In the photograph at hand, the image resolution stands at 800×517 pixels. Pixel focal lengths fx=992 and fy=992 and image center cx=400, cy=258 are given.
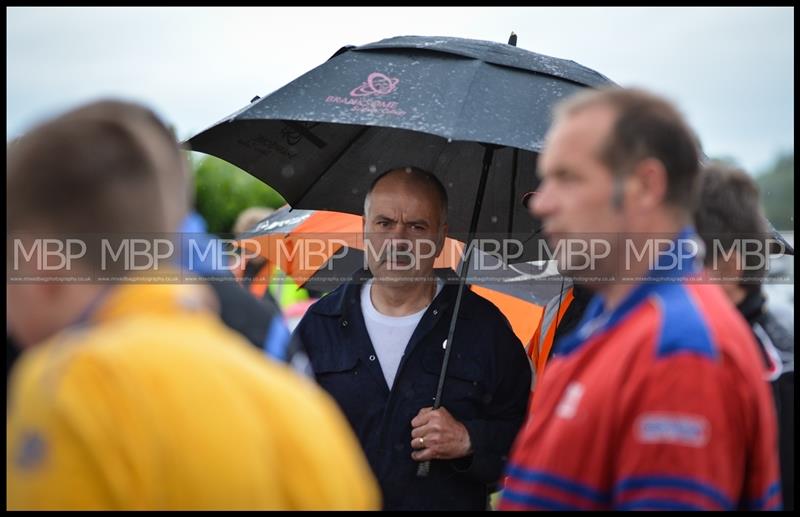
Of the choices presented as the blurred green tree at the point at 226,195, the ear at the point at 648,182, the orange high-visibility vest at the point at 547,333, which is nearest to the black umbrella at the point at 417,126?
the orange high-visibility vest at the point at 547,333

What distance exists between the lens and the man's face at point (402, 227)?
15.1 feet

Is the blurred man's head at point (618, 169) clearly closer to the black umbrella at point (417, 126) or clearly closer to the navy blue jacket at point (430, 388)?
the black umbrella at point (417, 126)

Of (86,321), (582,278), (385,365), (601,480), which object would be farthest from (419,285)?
(86,321)

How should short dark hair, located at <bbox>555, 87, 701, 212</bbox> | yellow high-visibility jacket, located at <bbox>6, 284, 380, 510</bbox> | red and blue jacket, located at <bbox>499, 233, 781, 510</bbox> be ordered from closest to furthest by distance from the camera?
yellow high-visibility jacket, located at <bbox>6, 284, 380, 510</bbox>
red and blue jacket, located at <bbox>499, 233, 781, 510</bbox>
short dark hair, located at <bbox>555, 87, 701, 212</bbox>

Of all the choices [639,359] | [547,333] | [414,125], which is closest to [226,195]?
[547,333]

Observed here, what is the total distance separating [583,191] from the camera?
7.59ft

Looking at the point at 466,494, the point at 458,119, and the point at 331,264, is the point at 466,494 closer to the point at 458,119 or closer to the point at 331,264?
the point at 458,119

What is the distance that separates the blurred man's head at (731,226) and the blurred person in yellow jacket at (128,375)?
208cm

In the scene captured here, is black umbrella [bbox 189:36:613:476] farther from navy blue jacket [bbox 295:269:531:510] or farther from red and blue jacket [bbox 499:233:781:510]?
red and blue jacket [bbox 499:233:781:510]

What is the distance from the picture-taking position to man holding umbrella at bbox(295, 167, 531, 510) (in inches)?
162

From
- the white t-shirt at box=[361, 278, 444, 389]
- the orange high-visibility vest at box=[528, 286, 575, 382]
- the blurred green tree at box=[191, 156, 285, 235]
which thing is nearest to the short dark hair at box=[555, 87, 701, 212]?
the white t-shirt at box=[361, 278, 444, 389]

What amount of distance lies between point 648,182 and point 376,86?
1.85 m

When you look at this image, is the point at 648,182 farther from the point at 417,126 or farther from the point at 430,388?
the point at 430,388

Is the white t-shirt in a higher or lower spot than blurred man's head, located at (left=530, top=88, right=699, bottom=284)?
lower
